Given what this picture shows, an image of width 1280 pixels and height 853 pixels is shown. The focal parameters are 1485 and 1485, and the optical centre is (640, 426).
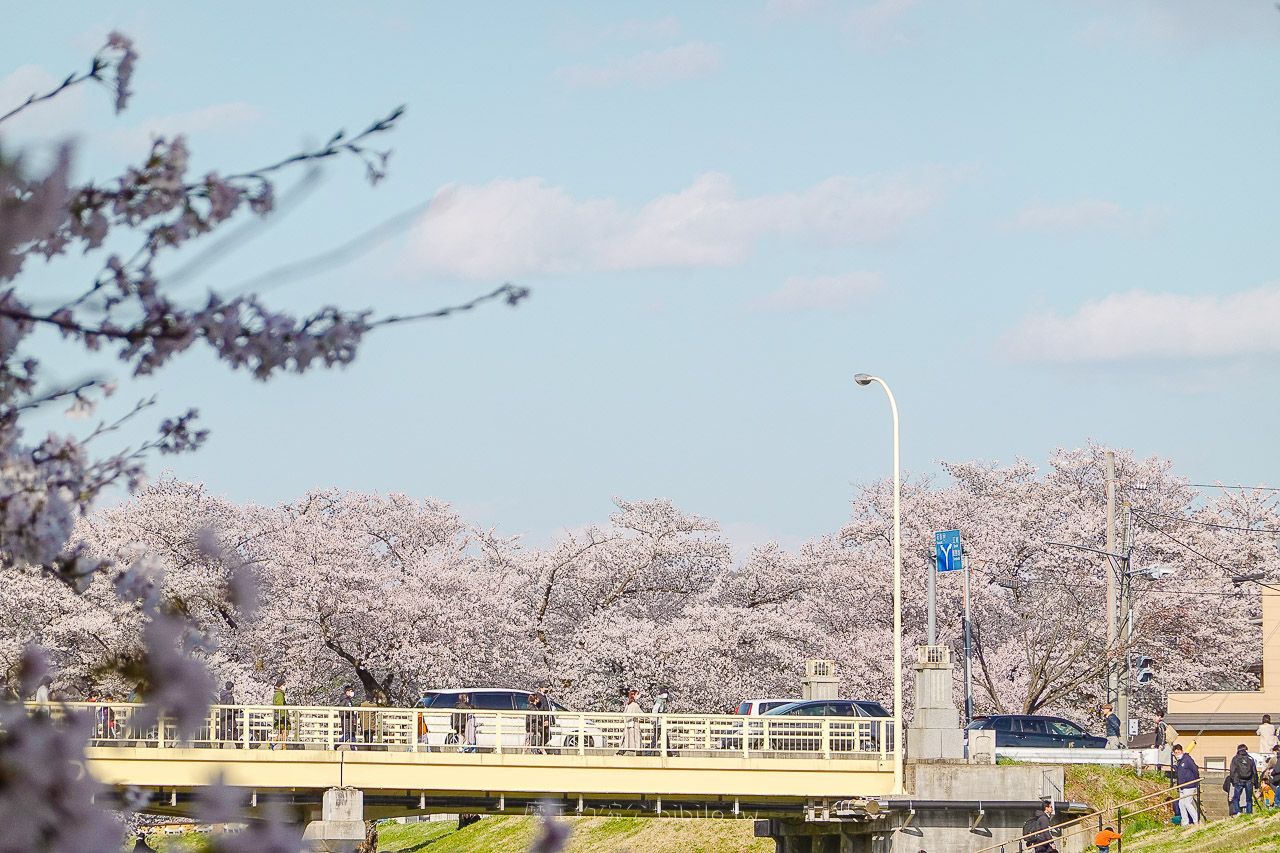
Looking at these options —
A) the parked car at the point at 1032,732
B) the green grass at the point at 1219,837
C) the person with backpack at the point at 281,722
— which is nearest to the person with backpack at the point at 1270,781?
the green grass at the point at 1219,837

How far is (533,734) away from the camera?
32.1 meters

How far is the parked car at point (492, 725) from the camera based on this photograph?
3136 cm

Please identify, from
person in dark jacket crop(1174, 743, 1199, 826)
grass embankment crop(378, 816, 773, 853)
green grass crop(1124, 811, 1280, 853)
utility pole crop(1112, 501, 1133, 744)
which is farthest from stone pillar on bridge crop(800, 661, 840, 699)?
person in dark jacket crop(1174, 743, 1199, 826)

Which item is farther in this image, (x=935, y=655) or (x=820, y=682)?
(x=820, y=682)

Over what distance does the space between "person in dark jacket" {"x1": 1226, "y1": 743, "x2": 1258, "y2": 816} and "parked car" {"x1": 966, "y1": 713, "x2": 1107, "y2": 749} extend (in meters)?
9.13

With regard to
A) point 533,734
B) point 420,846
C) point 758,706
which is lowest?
point 420,846

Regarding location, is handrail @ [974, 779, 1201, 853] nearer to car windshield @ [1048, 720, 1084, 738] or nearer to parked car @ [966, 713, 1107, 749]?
parked car @ [966, 713, 1107, 749]

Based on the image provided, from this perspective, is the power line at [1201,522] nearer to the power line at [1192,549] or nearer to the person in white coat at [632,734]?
the power line at [1192,549]

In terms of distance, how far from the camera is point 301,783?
98.0 feet

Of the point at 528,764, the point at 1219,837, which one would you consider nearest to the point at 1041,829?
the point at 1219,837

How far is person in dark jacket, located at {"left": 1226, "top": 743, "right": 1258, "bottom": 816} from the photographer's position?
93.3 feet

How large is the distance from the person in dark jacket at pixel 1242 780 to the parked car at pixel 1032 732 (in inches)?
360

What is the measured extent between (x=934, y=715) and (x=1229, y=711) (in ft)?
50.1

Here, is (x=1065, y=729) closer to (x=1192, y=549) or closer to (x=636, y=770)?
(x=636, y=770)
